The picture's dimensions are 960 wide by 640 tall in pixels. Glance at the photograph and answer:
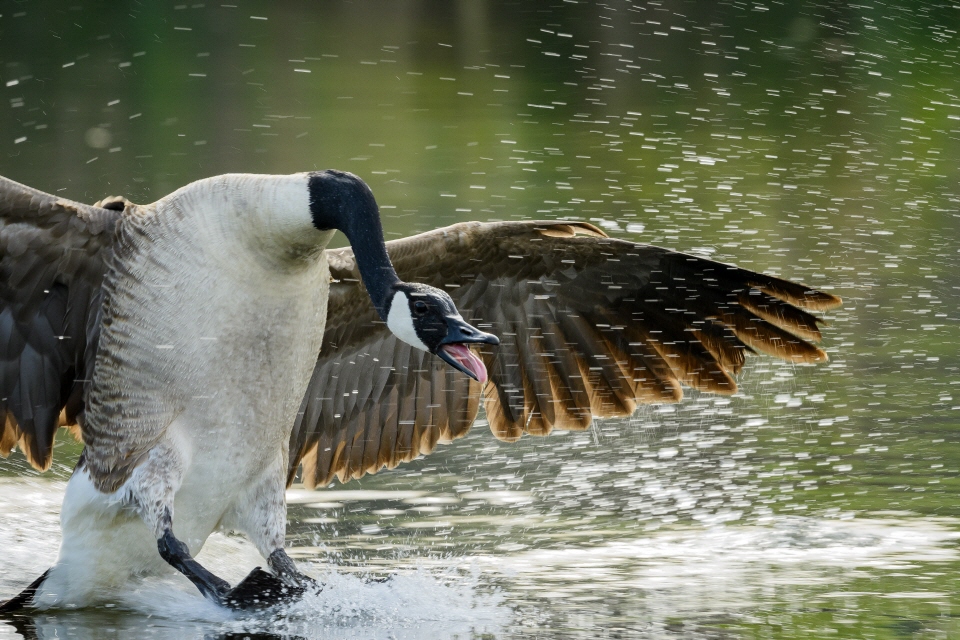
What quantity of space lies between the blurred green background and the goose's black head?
973mm

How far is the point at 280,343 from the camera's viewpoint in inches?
224

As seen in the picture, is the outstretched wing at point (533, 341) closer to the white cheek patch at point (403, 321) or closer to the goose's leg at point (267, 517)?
the goose's leg at point (267, 517)

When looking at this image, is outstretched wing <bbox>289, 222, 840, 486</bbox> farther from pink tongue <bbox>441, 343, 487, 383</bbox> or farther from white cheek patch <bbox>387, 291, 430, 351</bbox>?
pink tongue <bbox>441, 343, 487, 383</bbox>

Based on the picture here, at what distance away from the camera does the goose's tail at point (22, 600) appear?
5.52 m

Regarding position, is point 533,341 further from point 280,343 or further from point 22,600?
point 22,600

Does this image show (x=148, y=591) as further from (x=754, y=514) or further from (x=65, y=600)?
(x=754, y=514)


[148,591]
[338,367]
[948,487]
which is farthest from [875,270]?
[148,591]

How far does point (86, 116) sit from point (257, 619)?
16173mm

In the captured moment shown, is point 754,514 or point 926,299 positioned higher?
point 754,514

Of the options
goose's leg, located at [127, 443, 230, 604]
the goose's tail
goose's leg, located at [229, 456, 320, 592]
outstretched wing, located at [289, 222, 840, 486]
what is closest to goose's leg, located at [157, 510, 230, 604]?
goose's leg, located at [127, 443, 230, 604]

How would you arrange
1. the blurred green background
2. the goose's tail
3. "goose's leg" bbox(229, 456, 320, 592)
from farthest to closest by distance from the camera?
the blurred green background
"goose's leg" bbox(229, 456, 320, 592)
the goose's tail

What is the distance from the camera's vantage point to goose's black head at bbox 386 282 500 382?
4.83m

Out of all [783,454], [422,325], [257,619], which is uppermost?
[422,325]

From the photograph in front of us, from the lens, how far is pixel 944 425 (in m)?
7.48
